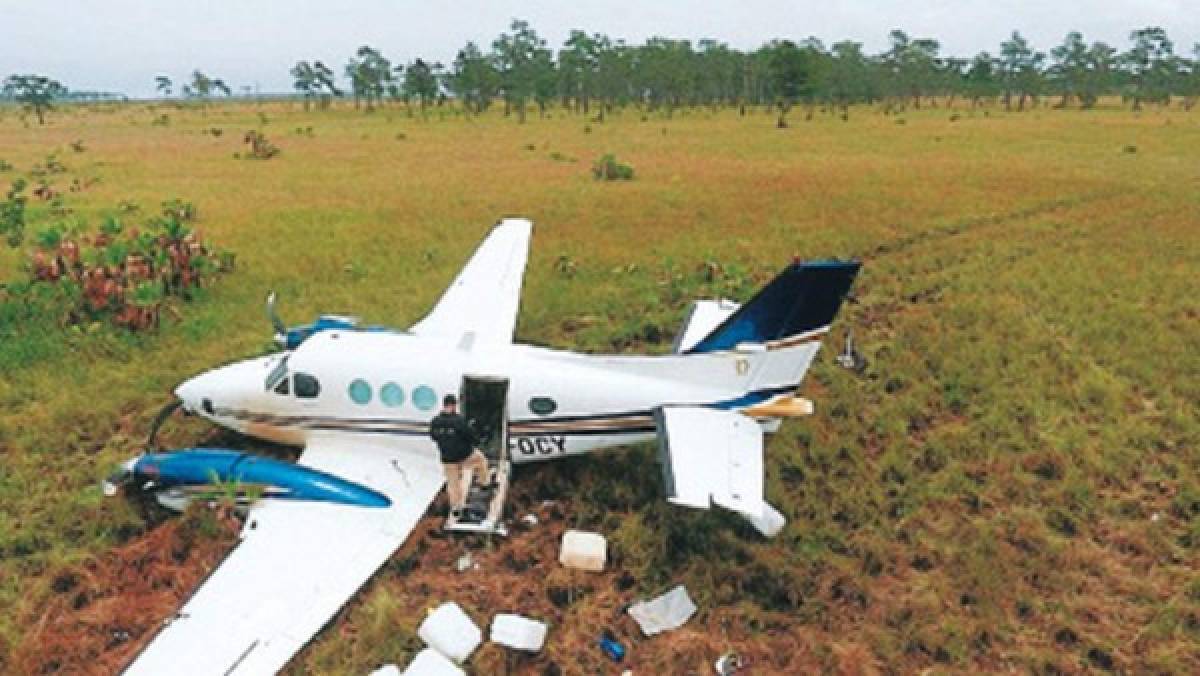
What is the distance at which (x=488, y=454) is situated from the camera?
1048cm

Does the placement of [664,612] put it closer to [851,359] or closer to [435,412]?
[435,412]

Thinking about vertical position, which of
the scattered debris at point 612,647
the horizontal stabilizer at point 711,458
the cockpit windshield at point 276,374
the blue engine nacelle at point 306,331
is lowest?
the scattered debris at point 612,647

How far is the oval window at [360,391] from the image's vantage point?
10.3 m

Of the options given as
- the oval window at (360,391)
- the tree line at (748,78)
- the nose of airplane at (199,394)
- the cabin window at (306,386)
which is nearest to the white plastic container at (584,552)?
the oval window at (360,391)

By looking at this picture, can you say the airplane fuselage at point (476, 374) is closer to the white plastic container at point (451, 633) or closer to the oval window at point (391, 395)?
the oval window at point (391, 395)

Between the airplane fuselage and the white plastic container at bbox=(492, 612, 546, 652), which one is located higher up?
the airplane fuselage

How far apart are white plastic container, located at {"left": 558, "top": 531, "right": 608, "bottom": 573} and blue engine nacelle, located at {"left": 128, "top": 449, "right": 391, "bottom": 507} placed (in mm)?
2330

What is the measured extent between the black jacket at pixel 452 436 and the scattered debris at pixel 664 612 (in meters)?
2.74

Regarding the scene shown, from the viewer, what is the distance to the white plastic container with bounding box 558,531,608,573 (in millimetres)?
9094

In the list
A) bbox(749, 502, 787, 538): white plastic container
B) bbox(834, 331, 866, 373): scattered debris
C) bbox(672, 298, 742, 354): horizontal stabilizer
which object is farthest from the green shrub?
bbox(749, 502, 787, 538): white plastic container

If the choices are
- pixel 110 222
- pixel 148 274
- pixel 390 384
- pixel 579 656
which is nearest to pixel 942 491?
pixel 579 656

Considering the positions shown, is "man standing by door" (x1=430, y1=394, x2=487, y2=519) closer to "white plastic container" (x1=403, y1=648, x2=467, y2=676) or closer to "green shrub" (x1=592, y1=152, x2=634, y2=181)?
"white plastic container" (x1=403, y1=648, x2=467, y2=676)

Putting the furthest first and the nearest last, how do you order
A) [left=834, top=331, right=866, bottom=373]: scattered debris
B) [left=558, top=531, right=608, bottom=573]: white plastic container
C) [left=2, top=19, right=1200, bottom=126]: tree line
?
[left=2, top=19, right=1200, bottom=126]: tree line < [left=834, top=331, right=866, bottom=373]: scattered debris < [left=558, top=531, right=608, bottom=573]: white plastic container

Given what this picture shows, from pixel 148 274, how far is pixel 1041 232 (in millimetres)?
25480
